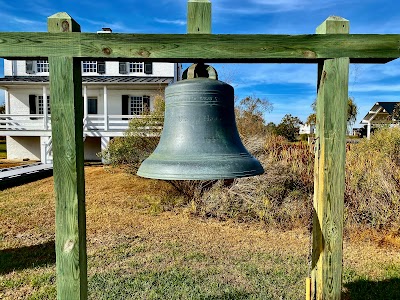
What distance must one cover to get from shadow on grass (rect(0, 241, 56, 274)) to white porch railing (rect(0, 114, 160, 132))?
42.9 ft

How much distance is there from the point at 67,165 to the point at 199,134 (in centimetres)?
88

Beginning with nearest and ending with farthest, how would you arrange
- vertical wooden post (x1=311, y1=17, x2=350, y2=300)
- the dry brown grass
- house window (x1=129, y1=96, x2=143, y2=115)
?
1. vertical wooden post (x1=311, y1=17, x2=350, y2=300)
2. the dry brown grass
3. house window (x1=129, y1=96, x2=143, y2=115)

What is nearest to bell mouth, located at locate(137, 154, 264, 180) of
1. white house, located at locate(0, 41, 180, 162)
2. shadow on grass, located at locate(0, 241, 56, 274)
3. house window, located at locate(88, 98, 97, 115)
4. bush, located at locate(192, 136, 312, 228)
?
shadow on grass, located at locate(0, 241, 56, 274)

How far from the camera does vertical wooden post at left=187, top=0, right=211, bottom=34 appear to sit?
2059 mm

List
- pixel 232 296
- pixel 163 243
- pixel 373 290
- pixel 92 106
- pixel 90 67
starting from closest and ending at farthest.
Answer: pixel 232 296 → pixel 373 290 → pixel 163 243 → pixel 92 106 → pixel 90 67

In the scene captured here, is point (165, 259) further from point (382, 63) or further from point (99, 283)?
point (382, 63)

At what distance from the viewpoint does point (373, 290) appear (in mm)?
4152

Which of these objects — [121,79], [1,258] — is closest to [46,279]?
[1,258]

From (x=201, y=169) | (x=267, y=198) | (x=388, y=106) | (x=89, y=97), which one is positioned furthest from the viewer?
(x=388, y=106)

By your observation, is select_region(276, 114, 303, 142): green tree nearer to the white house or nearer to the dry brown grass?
the white house

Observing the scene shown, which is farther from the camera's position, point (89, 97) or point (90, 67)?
point (90, 67)

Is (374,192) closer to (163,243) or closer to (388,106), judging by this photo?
(163,243)

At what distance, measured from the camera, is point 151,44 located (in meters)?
2.03

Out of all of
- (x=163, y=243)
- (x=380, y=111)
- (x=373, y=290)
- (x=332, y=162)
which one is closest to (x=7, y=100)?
(x=163, y=243)
